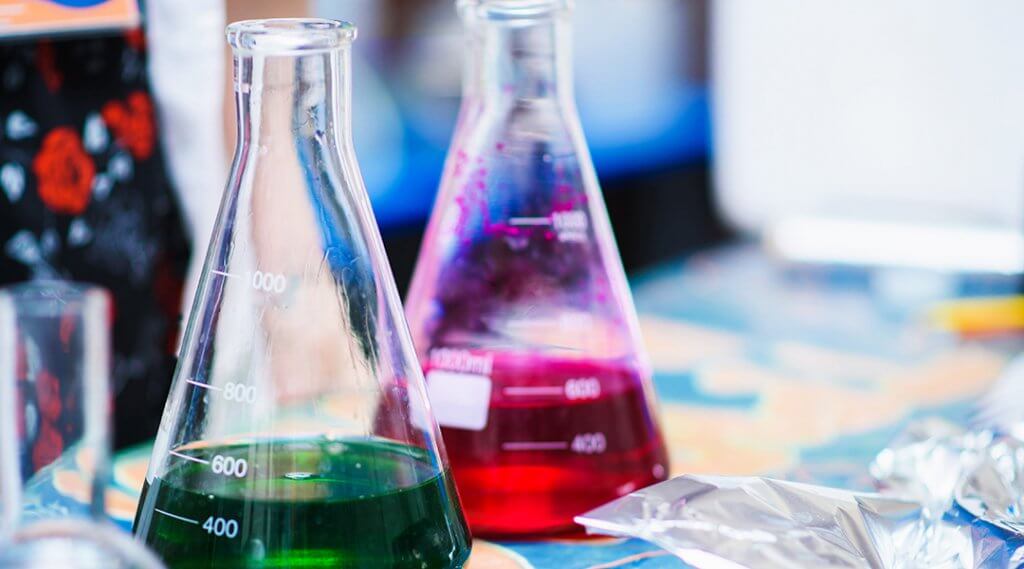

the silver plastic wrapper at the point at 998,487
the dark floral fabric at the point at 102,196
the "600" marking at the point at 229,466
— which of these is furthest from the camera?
the dark floral fabric at the point at 102,196

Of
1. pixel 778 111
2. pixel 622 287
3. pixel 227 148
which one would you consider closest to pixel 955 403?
pixel 622 287

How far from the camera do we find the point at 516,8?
0.72 meters

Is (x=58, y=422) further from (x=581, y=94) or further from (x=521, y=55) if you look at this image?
(x=581, y=94)

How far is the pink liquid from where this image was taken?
2.26ft

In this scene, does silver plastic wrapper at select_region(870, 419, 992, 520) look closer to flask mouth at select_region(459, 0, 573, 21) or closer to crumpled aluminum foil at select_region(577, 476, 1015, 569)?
crumpled aluminum foil at select_region(577, 476, 1015, 569)

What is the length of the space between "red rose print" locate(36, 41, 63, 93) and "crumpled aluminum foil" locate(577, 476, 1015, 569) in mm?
464

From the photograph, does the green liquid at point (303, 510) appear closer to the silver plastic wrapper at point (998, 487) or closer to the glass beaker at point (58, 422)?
the glass beaker at point (58, 422)

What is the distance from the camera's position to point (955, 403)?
1088 millimetres

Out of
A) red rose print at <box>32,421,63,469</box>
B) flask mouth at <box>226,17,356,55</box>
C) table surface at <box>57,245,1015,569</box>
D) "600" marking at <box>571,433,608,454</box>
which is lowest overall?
table surface at <box>57,245,1015,569</box>

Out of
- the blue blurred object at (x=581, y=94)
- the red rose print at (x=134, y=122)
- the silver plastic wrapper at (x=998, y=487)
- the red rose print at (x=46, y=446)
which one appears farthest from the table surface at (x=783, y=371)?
the blue blurred object at (x=581, y=94)

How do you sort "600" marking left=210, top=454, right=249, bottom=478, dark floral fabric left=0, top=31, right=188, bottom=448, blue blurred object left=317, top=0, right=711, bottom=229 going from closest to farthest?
1. "600" marking left=210, top=454, right=249, bottom=478
2. dark floral fabric left=0, top=31, right=188, bottom=448
3. blue blurred object left=317, top=0, right=711, bottom=229

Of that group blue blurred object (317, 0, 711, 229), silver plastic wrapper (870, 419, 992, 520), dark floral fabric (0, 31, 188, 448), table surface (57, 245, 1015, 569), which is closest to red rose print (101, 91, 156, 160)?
dark floral fabric (0, 31, 188, 448)

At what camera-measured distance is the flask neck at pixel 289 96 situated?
56 centimetres

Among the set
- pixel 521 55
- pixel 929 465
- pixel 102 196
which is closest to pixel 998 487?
pixel 929 465
